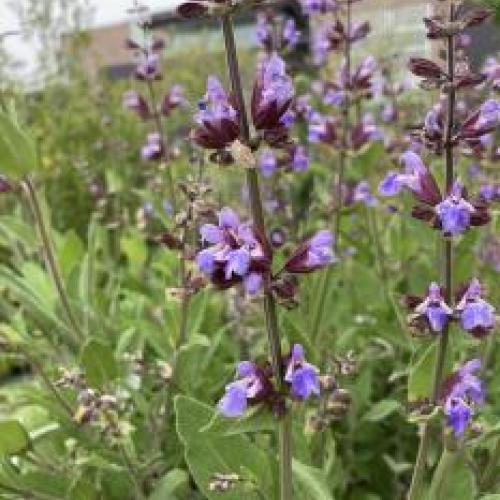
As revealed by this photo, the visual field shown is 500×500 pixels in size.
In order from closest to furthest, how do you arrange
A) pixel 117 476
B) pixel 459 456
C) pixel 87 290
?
pixel 459 456
pixel 117 476
pixel 87 290

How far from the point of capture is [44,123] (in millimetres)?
6703

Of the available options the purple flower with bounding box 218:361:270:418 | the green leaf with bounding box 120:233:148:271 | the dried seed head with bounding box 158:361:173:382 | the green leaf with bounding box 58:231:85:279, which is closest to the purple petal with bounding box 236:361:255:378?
the purple flower with bounding box 218:361:270:418

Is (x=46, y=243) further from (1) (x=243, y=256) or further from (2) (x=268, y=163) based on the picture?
(1) (x=243, y=256)

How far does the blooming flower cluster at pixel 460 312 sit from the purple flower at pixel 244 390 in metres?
0.27

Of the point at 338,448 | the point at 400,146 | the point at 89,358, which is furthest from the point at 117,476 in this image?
the point at 400,146

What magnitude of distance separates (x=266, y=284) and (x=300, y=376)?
15cm

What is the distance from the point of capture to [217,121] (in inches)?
57.5

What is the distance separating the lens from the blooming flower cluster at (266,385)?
4.79ft

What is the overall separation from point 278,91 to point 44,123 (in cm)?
547

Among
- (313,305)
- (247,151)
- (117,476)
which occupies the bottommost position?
(117,476)

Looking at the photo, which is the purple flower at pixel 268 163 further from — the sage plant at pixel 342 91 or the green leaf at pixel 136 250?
the green leaf at pixel 136 250

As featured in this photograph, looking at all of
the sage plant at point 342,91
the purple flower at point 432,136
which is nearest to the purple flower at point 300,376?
the purple flower at point 432,136

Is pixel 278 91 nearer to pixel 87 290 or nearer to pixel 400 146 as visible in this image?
pixel 87 290

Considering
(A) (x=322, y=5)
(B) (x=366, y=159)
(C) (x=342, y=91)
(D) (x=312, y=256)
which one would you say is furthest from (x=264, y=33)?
(D) (x=312, y=256)
